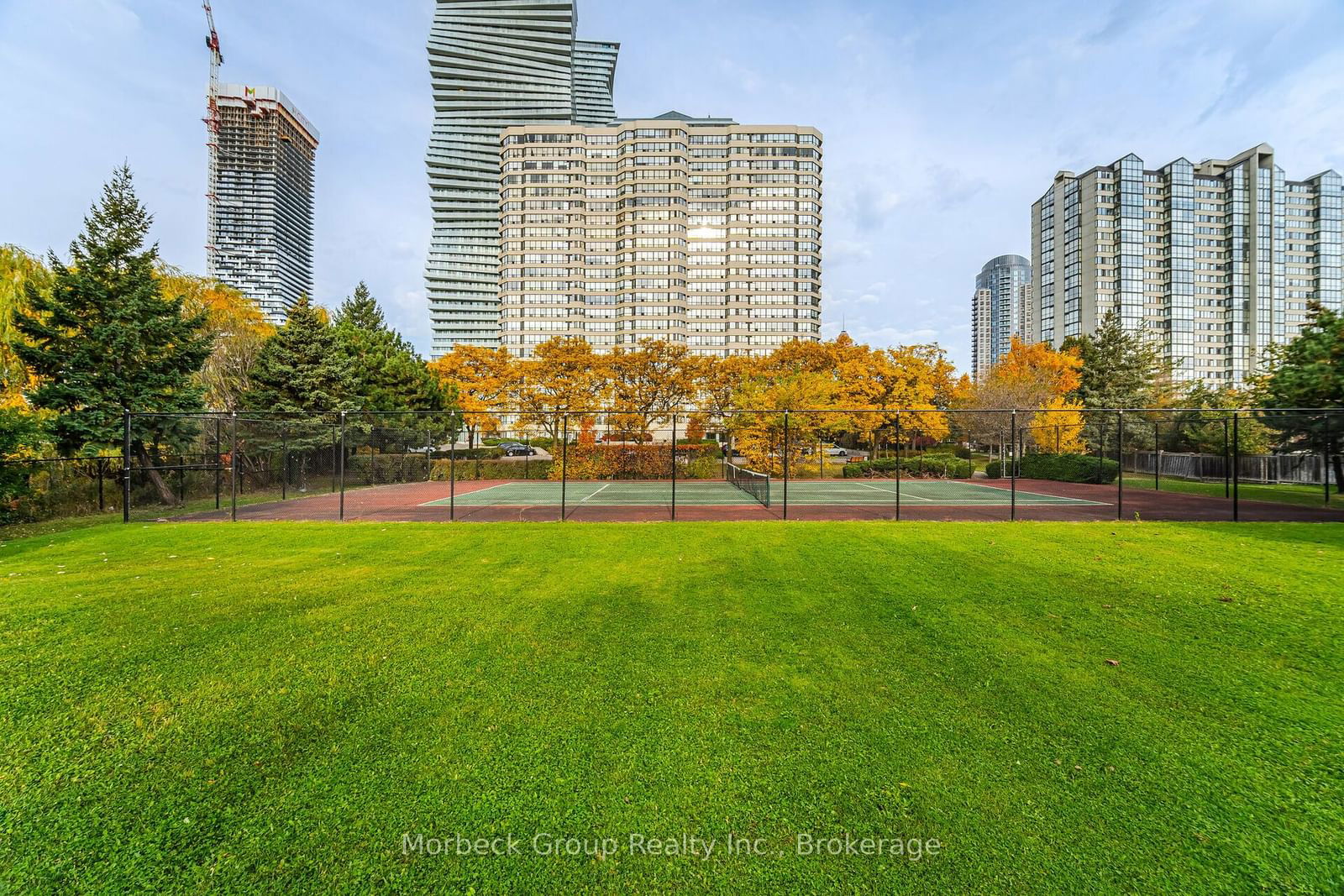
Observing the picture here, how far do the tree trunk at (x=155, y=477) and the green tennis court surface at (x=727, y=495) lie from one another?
7.28m

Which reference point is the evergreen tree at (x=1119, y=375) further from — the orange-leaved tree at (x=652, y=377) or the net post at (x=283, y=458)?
the net post at (x=283, y=458)

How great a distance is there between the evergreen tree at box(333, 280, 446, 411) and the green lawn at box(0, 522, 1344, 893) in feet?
60.4

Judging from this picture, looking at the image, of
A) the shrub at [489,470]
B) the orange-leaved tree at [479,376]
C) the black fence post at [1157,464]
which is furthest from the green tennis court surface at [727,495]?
the orange-leaved tree at [479,376]

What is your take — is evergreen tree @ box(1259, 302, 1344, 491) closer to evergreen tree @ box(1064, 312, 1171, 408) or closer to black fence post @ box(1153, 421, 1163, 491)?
black fence post @ box(1153, 421, 1163, 491)

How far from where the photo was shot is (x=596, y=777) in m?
2.94

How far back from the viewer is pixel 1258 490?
775 inches

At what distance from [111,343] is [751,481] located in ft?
66.4

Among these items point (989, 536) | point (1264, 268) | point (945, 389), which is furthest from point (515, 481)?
point (1264, 268)

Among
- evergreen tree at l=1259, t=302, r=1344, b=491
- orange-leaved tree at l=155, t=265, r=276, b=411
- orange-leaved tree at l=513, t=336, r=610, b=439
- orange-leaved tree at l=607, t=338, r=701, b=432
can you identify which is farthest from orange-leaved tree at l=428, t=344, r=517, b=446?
evergreen tree at l=1259, t=302, r=1344, b=491

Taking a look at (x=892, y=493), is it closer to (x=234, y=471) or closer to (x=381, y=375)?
(x=234, y=471)

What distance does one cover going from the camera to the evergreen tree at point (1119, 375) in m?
34.2

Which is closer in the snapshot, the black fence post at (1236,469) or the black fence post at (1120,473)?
the black fence post at (1120,473)

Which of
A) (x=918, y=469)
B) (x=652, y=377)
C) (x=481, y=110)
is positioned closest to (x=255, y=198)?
(x=481, y=110)

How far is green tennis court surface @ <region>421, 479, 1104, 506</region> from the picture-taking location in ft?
56.1
